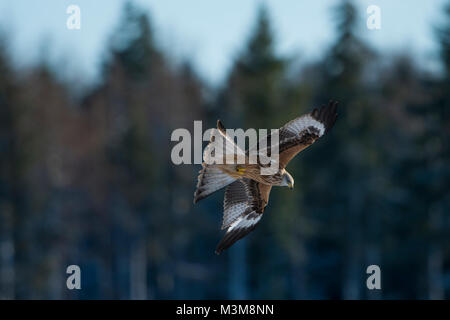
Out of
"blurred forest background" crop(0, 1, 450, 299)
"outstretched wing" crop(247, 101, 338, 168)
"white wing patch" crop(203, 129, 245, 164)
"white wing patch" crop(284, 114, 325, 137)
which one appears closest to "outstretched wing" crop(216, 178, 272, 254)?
"outstretched wing" crop(247, 101, 338, 168)

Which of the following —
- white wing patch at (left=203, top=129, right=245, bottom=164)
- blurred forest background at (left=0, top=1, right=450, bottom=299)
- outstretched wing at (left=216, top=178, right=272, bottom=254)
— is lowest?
outstretched wing at (left=216, top=178, right=272, bottom=254)

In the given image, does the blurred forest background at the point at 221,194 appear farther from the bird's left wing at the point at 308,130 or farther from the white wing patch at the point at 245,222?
the bird's left wing at the point at 308,130

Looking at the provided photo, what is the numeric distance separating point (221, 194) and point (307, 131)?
18.3 metres

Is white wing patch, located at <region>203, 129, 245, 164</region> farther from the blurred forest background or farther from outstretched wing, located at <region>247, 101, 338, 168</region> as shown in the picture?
the blurred forest background

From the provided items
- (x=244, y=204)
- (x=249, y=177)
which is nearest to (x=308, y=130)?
(x=249, y=177)

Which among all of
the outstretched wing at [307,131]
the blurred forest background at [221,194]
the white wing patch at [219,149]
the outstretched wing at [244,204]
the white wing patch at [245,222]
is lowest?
the white wing patch at [245,222]

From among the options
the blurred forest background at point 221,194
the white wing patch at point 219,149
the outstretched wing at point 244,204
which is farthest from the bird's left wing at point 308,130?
the blurred forest background at point 221,194

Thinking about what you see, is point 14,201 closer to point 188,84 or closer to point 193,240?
point 193,240

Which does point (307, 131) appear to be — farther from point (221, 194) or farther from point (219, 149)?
point (221, 194)

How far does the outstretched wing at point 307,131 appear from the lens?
35.7 ft

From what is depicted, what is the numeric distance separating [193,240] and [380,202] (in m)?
7.22

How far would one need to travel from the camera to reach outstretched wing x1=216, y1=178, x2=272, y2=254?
1133 cm
